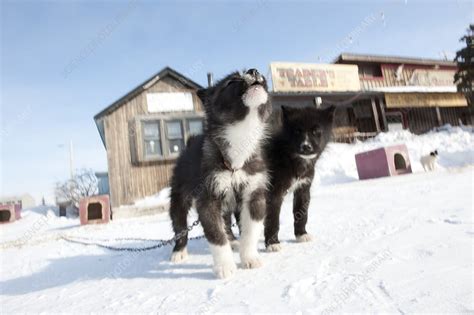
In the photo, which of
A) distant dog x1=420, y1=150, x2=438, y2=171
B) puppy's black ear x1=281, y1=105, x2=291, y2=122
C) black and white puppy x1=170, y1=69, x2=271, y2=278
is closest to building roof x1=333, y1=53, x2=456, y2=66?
distant dog x1=420, y1=150, x2=438, y2=171

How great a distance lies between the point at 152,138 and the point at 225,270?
12991 mm

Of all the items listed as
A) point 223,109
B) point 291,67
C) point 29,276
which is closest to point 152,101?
point 291,67

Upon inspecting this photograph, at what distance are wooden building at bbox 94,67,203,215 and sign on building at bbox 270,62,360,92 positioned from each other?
6.79m

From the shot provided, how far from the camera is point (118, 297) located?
2.61 m

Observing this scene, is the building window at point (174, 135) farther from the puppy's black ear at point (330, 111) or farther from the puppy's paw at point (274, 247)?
the puppy's paw at point (274, 247)

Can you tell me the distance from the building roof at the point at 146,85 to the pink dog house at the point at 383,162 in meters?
7.76

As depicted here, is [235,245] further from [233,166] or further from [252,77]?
[252,77]

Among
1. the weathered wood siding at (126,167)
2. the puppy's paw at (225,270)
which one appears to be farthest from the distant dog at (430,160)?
the puppy's paw at (225,270)

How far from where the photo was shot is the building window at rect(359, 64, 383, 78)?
90.8 ft

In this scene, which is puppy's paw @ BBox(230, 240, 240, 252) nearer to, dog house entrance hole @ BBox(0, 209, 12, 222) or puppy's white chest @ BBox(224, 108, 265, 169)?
puppy's white chest @ BBox(224, 108, 265, 169)

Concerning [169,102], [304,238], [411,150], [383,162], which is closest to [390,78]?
[411,150]

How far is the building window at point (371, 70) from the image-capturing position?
27669 millimetres

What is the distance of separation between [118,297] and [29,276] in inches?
96.3

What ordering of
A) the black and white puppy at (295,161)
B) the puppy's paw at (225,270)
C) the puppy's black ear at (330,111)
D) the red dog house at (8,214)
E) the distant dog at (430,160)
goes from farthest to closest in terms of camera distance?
the red dog house at (8,214) < the distant dog at (430,160) < the puppy's black ear at (330,111) < the black and white puppy at (295,161) < the puppy's paw at (225,270)
